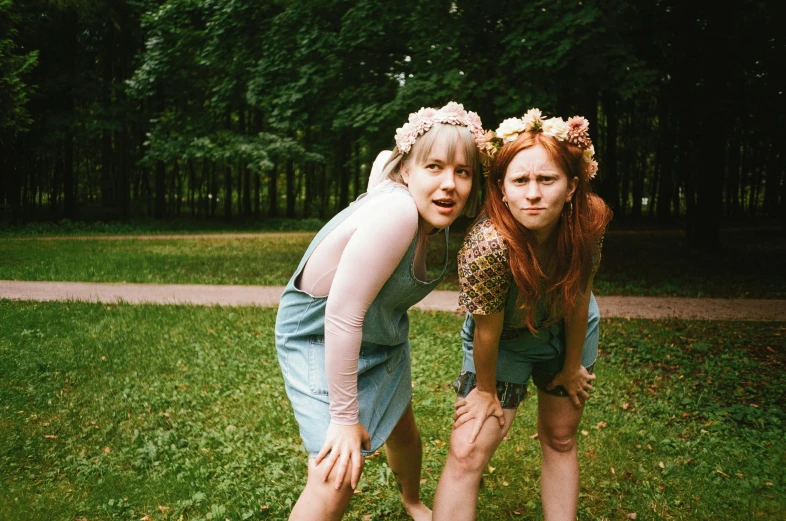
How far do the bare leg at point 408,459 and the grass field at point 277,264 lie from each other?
7.36m

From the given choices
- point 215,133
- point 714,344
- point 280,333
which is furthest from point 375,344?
point 215,133

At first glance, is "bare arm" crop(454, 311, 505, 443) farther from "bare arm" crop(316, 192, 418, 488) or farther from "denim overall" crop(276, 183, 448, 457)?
"bare arm" crop(316, 192, 418, 488)

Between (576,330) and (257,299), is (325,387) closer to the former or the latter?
(576,330)

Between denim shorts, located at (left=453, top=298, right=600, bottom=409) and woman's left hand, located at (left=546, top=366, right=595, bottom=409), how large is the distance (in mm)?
31

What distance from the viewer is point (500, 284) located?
233cm

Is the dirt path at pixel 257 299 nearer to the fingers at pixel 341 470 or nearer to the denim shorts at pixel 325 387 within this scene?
the denim shorts at pixel 325 387

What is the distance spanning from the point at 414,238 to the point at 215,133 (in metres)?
13.3

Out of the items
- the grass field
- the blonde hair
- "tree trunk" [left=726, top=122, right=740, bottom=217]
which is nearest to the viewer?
the blonde hair

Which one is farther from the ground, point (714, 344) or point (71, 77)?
point (71, 77)

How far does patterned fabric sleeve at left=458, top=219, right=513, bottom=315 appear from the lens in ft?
7.59

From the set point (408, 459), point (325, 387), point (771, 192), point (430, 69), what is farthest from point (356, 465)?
point (771, 192)

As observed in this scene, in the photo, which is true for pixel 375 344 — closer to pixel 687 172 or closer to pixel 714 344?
pixel 714 344

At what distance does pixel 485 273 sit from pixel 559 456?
105 cm

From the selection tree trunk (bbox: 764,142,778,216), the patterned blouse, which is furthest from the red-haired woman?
tree trunk (bbox: 764,142,778,216)
